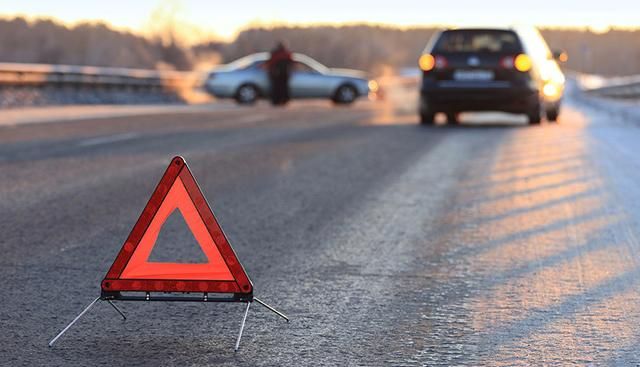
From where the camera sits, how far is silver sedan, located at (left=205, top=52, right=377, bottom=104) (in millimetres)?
31750

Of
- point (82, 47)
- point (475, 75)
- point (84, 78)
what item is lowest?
point (82, 47)

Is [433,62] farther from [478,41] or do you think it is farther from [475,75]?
[478,41]

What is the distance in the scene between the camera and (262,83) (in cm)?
3177

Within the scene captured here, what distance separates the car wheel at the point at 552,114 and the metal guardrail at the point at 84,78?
46.8 ft

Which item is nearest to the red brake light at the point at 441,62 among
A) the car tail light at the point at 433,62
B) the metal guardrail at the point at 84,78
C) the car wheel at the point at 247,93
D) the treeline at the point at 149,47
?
the car tail light at the point at 433,62

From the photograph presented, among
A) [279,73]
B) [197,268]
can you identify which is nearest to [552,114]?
[279,73]

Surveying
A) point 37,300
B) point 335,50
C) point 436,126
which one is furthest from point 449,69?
point 335,50

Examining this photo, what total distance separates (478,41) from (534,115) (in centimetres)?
162

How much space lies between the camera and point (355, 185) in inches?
423

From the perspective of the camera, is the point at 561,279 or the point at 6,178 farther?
the point at 6,178

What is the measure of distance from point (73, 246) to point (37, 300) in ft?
5.00

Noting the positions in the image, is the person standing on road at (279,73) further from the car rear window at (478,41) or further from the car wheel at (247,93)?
the car rear window at (478,41)

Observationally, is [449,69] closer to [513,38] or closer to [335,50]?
[513,38]

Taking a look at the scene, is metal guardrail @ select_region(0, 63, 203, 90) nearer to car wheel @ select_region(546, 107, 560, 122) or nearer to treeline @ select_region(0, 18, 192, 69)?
car wheel @ select_region(546, 107, 560, 122)
